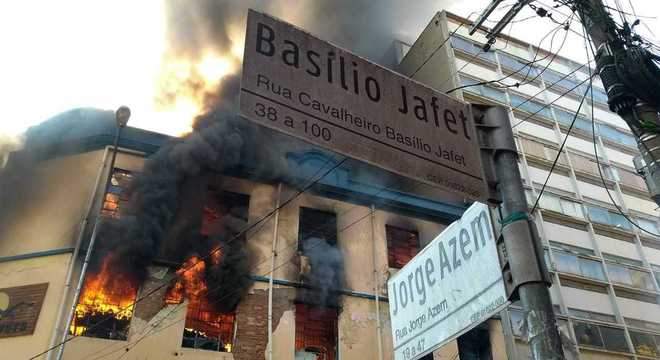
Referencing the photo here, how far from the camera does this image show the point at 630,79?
7098mm

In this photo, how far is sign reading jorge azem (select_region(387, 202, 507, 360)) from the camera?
13.8 ft

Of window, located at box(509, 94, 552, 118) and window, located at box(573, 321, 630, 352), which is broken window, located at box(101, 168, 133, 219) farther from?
window, located at box(509, 94, 552, 118)

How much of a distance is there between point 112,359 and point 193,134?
276 inches

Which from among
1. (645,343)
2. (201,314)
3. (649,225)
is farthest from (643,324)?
(201,314)

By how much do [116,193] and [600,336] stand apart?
58.6 ft

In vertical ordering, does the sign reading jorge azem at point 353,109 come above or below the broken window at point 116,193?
below

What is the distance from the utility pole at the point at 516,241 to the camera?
3.29 meters

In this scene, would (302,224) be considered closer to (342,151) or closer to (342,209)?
(342,209)

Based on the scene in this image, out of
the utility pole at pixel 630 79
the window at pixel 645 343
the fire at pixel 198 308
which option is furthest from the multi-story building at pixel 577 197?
the fire at pixel 198 308

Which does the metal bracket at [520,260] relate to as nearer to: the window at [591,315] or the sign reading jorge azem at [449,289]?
the sign reading jorge azem at [449,289]

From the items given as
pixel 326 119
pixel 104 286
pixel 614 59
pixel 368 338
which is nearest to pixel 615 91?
pixel 614 59

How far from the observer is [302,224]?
15.6 meters

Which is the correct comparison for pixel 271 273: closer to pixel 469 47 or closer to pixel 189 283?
pixel 189 283

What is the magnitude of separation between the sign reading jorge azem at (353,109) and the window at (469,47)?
2308 cm
